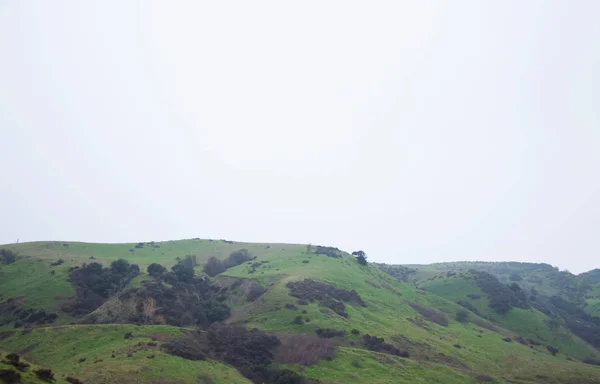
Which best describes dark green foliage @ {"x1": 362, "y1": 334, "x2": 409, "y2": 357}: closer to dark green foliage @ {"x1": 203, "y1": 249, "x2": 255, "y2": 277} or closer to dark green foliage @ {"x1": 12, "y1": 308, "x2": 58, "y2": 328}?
dark green foliage @ {"x1": 203, "y1": 249, "x2": 255, "y2": 277}

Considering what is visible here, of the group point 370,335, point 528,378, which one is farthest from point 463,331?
point 370,335

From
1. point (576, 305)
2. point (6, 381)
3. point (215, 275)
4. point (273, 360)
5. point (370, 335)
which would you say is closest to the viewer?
point (6, 381)

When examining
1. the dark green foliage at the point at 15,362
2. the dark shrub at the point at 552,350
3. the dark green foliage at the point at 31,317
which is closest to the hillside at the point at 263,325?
→ the dark shrub at the point at 552,350

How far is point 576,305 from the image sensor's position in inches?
6407

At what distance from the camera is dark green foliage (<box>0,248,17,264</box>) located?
120 m

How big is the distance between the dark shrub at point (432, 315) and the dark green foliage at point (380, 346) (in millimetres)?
36960

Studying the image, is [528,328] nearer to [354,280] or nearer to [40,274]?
[354,280]

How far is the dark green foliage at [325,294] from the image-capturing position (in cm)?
9039

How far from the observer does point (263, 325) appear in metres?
78.9

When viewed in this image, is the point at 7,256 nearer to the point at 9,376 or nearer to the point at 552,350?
the point at 9,376

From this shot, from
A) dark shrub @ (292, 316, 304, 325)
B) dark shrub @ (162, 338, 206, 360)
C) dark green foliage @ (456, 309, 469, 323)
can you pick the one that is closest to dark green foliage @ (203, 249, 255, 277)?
dark shrub @ (292, 316, 304, 325)

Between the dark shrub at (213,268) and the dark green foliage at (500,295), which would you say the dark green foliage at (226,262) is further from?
the dark green foliage at (500,295)

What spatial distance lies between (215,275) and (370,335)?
207ft

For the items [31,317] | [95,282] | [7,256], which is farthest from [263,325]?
[7,256]
